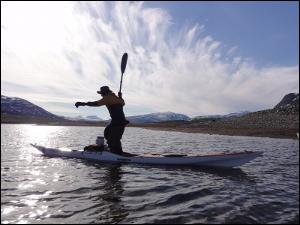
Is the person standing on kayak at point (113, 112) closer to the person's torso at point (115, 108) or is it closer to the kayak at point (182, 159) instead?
the person's torso at point (115, 108)

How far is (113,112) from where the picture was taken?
53.8ft

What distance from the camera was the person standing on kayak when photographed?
52.4ft

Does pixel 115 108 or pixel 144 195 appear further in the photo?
pixel 115 108

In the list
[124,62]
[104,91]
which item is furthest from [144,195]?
[124,62]

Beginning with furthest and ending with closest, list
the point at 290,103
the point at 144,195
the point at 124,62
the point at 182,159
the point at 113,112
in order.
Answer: the point at 290,103, the point at 124,62, the point at 113,112, the point at 182,159, the point at 144,195

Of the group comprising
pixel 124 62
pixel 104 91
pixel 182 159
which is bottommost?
pixel 182 159

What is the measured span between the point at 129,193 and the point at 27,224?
3751 mm

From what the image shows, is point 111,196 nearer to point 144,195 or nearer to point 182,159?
point 144,195

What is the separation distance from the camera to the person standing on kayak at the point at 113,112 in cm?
1597

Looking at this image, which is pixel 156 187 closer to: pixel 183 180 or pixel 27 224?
pixel 183 180

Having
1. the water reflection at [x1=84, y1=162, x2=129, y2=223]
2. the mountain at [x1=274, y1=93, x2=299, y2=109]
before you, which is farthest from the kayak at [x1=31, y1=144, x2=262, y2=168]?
the mountain at [x1=274, y1=93, x2=299, y2=109]

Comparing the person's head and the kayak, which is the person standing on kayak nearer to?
the person's head

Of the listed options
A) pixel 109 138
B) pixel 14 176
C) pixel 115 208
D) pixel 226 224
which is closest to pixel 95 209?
pixel 115 208

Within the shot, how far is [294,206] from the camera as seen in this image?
930 centimetres
